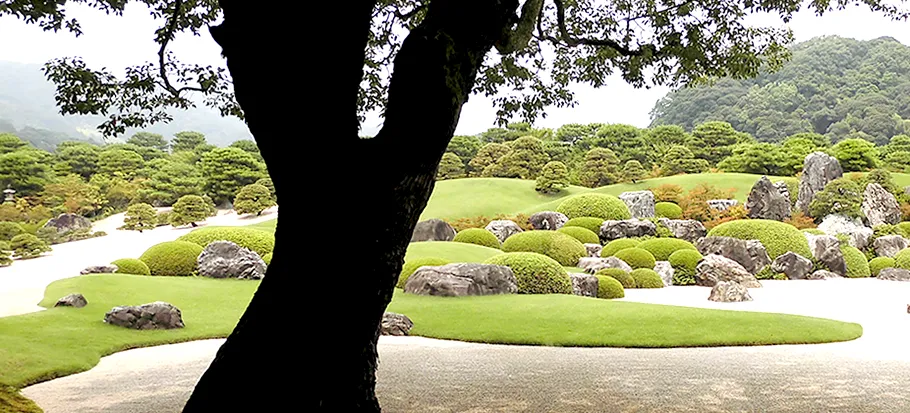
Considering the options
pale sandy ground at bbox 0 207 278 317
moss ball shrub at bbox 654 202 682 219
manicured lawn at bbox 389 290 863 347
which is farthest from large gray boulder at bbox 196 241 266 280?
moss ball shrub at bbox 654 202 682 219

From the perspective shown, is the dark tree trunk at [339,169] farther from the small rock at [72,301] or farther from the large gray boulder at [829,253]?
the large gray boulder at [829,253]

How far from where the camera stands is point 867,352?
7039 mm

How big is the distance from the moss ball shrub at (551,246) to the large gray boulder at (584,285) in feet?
10.7

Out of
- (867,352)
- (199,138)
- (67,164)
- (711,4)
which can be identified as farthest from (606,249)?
(199,138)

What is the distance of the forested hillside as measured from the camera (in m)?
40.8

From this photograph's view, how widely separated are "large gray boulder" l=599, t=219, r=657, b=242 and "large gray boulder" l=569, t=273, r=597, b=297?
689 centimetres

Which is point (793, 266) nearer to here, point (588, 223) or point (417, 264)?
point (588, 223)

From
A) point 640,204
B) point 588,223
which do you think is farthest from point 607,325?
point 640,204

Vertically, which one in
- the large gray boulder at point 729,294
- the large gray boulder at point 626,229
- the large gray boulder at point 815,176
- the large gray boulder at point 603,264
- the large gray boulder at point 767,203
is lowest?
the large gray boulder at point 729,294

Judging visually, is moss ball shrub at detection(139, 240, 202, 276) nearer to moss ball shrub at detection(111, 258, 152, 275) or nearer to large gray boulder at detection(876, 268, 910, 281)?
moss ball shrub at detection(111, 258, 152, 275)

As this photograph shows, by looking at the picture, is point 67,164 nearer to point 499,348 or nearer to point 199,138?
point 199,138

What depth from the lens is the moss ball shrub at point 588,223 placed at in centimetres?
1914

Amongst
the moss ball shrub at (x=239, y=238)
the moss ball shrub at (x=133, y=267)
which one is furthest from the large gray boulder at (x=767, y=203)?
the moss ball shrub at (x=133, y=267)

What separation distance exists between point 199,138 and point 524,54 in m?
32.0
